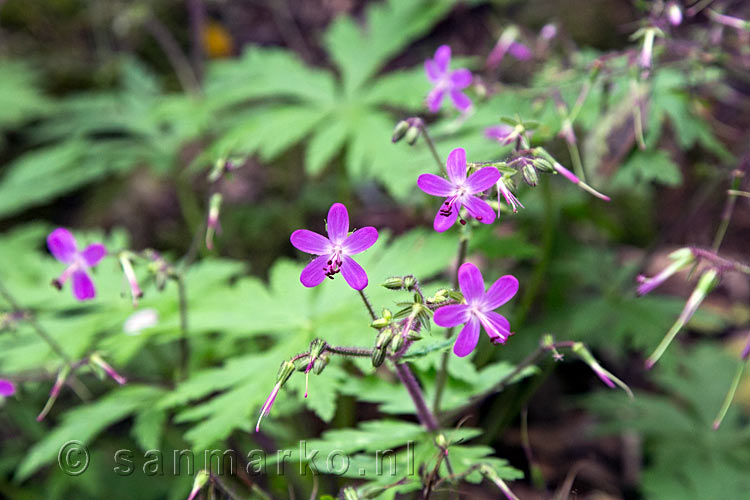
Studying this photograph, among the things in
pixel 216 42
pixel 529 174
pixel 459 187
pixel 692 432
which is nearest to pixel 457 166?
pixel 459 187

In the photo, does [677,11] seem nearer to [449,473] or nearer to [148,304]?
[449,473]

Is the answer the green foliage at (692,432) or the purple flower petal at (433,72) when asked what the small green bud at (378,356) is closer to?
the purple flower petal at (433,72)

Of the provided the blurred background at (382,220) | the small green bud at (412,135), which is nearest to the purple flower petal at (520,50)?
the blurred background at (382,220)

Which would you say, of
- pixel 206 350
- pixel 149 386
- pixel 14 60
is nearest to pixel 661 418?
pixel 206 350

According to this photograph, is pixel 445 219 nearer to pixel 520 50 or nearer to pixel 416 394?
pixel 416 394

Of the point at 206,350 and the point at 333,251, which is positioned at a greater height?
the point at 206,350

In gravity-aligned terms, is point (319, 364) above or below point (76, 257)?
below
